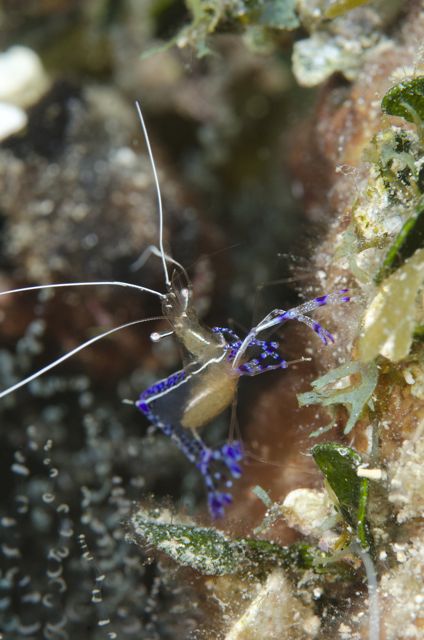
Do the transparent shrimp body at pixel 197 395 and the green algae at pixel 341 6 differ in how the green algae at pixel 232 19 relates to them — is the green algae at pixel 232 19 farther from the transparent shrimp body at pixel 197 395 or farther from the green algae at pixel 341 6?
the transparent shrimp body at pixel 197 395

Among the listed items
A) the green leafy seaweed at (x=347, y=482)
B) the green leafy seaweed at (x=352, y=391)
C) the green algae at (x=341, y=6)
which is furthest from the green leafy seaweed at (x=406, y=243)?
the green algae at (x=341, y=6)

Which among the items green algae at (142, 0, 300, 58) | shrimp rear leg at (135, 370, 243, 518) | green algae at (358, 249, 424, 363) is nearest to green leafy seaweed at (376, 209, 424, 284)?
green algae at (358, 249, 424, 363)

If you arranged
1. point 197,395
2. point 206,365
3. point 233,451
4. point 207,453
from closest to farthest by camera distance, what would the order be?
1. point 206,365
2. point 197,395
3. point 233,451
4. point 207,453

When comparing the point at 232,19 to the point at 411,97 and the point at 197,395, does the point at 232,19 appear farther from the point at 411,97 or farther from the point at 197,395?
the point at 197,395

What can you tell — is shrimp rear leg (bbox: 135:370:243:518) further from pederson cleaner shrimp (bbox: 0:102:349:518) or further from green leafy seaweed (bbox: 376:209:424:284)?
green leafy seaweed (bbox: 376:209:424:284)

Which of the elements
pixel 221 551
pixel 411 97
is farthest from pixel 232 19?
pixel 221 551


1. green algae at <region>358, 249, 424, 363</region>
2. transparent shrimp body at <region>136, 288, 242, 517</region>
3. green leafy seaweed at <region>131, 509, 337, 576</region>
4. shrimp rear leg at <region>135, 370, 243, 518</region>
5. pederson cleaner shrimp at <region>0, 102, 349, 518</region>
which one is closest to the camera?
green algae at <region>358, 249, 424, 363</region>

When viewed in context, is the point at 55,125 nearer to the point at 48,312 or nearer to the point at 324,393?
the point at 48,312

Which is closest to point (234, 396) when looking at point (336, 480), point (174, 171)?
point (336, 480)
